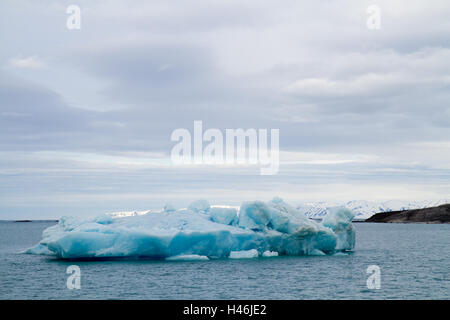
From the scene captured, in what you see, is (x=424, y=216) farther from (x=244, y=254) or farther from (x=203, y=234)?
(x=203, y=234)

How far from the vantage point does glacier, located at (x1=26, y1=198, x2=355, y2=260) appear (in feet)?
95.5

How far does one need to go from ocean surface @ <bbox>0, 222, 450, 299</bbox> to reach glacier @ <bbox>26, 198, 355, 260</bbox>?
980mm

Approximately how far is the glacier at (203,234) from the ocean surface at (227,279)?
3.22 ft

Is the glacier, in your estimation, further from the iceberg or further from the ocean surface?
the ocean surface

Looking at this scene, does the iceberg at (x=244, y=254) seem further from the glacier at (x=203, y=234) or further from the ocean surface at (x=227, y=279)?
the ocean surface at (x=227, y=279)

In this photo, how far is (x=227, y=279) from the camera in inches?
953

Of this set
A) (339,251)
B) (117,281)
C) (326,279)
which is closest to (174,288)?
(117,281)

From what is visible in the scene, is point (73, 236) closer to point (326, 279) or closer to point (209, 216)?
point (209, 216)

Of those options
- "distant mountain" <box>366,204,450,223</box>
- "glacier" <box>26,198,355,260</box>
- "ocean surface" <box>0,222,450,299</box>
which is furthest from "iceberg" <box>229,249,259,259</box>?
"distant mountain" <box>366,204,450,223</box>

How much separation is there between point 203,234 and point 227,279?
215 inches

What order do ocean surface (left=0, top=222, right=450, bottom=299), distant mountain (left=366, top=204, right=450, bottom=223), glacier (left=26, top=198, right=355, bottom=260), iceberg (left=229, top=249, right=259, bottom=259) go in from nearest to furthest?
ocean surface (left=0, top=222, right=450, bottom=299) < glacier (left=26, top=198, right=355, bottom=260) < iceberg (left=229, top=249, right=259, bottom=259) < distant mountain (left=366, top=204, right=450, bottom=223)
